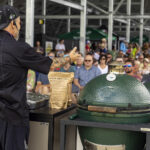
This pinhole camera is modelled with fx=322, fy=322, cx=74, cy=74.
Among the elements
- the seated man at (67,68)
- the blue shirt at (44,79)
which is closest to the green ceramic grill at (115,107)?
the blue shirt at (44,79)

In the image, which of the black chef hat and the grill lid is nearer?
the grill lid

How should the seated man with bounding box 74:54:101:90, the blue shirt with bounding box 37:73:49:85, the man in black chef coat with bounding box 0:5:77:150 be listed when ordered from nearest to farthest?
1. the man in black chef coat with bounding box 0:5:77:150
2. the blue shirt with bounding box 37:73:49:85
3. the seated man with bounding box 74:54:101:90

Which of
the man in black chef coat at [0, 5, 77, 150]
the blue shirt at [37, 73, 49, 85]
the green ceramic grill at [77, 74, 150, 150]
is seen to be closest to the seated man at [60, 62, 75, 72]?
the blue shirt at [37, 73, 49, 85]

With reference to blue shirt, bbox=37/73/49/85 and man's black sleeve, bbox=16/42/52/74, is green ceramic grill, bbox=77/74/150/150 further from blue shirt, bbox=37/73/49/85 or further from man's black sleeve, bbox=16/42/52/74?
blue shirt, bbox=37/73/49/85

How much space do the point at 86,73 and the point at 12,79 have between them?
4.46 metres

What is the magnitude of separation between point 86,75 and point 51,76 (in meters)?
3.75

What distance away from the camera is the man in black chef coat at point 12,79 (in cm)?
279

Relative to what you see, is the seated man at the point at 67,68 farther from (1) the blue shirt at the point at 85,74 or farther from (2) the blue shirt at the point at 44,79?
(2) the blue shirt at the point at 44,79

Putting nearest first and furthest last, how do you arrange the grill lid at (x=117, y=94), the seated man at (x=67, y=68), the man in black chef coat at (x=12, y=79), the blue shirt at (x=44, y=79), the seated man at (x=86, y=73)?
the grill lid at (x=117, y=94) → the man in black chef coat at (x=12, y=79) → the blue shirt at (x=44, y=79) → the seated man at (x=86, y=73) → the seated man at (x=67, y=68)

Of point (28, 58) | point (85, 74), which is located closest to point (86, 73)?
point (85, 74)

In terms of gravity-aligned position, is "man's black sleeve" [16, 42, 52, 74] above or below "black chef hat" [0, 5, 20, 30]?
below

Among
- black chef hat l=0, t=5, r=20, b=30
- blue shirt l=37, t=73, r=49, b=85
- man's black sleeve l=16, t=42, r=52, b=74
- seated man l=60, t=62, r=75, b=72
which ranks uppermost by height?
black chef hat l=0, t=5, r=20, b=30

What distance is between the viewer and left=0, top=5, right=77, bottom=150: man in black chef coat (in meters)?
2.79

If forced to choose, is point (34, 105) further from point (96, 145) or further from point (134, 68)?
point (134, 68)
